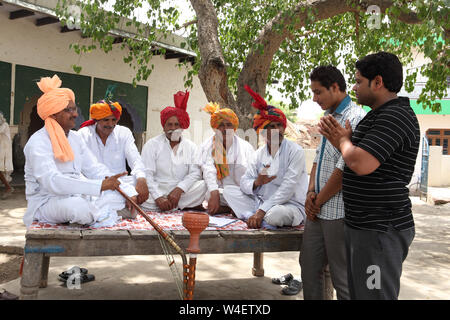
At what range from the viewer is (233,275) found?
4.82m

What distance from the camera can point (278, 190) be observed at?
12.9 ft

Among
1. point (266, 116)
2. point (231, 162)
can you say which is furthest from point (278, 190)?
point (231, 162)

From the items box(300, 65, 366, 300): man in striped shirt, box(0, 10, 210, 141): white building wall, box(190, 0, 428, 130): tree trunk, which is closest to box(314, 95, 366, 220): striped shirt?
box(300, 65, 366, 300): man in striped shirt

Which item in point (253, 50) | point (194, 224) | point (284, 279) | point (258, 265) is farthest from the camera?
point (253, 50)

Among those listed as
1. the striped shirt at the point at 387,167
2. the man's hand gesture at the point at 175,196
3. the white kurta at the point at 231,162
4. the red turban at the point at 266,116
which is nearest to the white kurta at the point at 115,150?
the man's hand gesture at the point at 175,196

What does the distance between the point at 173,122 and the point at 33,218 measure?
1.77 meters

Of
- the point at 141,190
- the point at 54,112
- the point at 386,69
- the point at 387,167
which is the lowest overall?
the point at 141,190

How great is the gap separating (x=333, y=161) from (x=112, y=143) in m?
2.51

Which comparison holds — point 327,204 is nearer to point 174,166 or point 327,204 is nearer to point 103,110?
point 174,166

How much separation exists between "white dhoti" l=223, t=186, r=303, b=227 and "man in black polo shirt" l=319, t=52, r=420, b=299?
137 cm

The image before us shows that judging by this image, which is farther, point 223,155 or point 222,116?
point 223,155

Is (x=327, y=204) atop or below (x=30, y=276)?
atop

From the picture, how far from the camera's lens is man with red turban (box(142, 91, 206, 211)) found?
4.64 meters
